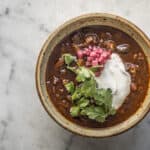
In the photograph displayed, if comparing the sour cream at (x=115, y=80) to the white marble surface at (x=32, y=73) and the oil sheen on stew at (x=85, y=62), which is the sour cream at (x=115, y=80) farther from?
the white marble surface at (x=32, y=73)

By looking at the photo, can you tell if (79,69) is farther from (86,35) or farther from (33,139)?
(33,139)

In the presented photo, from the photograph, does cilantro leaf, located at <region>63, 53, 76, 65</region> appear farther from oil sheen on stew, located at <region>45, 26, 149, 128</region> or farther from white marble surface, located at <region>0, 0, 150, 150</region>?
white marble surface, located at <region>0, 0, 150, 150</region>

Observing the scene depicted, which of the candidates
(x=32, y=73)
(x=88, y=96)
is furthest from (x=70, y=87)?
(x=32, y=73)

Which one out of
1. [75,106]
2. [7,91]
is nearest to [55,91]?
[75,106]

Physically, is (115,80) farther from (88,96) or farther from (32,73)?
(32,73)

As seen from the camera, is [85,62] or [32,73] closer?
[85,62]

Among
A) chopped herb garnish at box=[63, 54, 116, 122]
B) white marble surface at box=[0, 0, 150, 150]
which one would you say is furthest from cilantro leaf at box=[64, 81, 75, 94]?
white marble surface at box=[0, 0, 150, 150]

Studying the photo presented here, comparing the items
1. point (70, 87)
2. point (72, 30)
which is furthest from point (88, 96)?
point (72, 30)

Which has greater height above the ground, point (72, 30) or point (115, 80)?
point (72, 30)
